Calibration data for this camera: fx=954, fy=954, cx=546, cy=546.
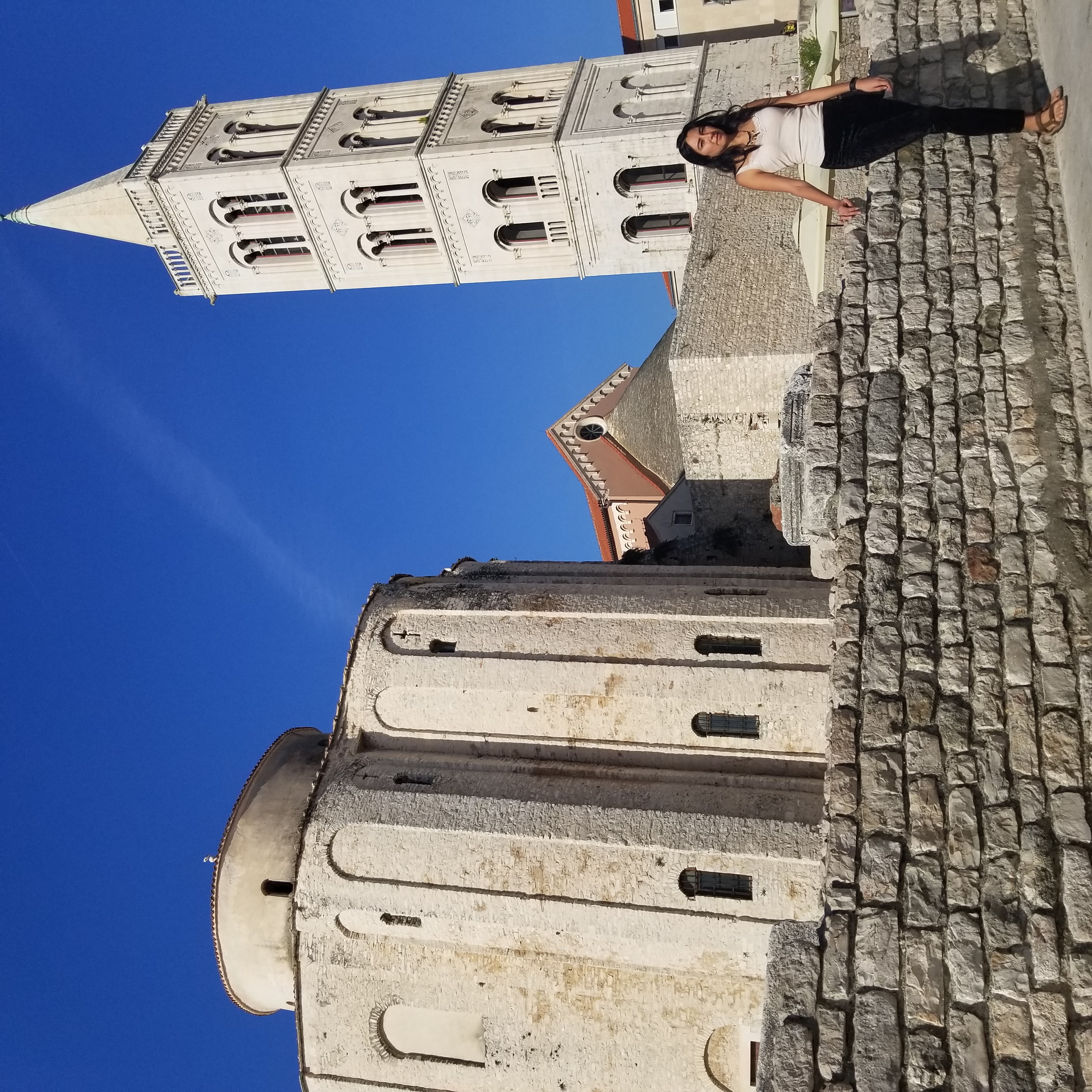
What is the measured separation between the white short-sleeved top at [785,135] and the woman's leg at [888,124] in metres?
0.15

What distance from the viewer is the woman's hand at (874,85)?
7.42 meters

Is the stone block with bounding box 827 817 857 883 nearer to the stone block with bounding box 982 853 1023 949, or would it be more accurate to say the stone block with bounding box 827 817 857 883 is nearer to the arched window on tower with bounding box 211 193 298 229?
the stone block with bounding box 982 853 1023 949

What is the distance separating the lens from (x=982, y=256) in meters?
7.33

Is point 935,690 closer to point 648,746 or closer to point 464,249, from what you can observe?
point 648,746

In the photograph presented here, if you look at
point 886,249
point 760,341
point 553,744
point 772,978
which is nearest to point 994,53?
point 886,249

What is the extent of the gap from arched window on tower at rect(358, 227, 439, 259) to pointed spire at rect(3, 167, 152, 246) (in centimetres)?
489

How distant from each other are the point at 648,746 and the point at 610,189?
1056cm

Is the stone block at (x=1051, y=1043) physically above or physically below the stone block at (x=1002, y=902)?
below

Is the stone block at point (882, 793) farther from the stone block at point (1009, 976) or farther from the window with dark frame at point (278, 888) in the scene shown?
the window with dark frame at point (278, 888)

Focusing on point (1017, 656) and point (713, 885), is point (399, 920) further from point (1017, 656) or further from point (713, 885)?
point (1017, 656)

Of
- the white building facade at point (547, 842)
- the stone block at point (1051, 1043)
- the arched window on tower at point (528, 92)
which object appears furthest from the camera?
the arched window on tower at point (528, 92)

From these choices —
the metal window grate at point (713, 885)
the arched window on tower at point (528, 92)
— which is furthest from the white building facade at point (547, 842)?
the arched window on tower at point (528, 92)

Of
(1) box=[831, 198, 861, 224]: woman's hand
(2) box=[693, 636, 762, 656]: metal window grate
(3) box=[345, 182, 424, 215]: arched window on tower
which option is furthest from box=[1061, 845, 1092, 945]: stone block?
(3) box=[345, 182, 424, 215]: arched window on tower

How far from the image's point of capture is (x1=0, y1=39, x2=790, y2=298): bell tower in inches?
676
